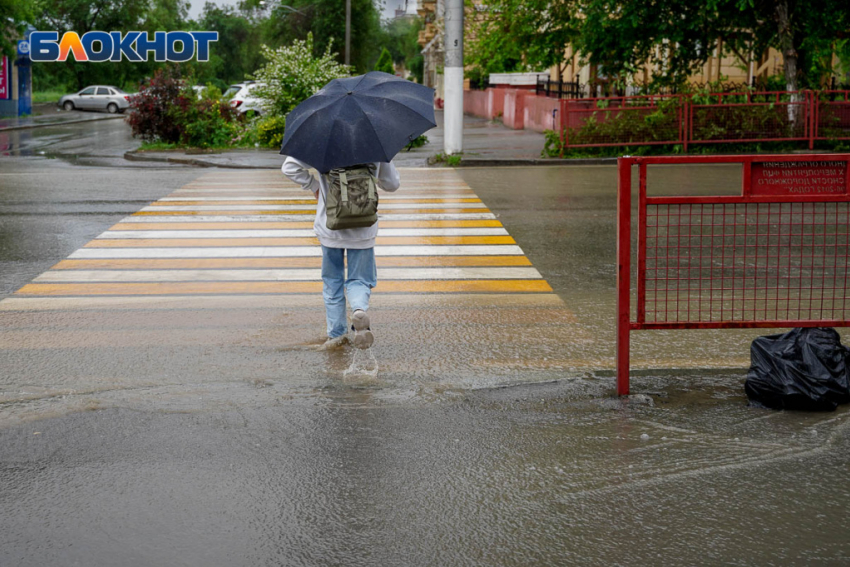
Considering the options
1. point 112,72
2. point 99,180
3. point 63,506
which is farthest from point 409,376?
point 112,72

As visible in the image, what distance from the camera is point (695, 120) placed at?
2125 centimetres

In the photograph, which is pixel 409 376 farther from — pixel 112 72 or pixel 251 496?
pixel 112 72

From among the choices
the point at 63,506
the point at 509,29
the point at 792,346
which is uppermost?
the point at 509,29

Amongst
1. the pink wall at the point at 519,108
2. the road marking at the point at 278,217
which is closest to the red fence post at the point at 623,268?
the road marking at the point at 278,217

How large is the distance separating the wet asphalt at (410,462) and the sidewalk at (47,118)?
34.7m

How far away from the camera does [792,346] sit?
5512mm

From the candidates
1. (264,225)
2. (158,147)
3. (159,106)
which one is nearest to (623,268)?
(264,225)

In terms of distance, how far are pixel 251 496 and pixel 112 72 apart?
217 ft

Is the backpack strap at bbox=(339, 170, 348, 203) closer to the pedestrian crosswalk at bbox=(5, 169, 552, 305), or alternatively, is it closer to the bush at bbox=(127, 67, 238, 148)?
the pedestrian crosswalk at bbox=(5, 169, 552, 305)

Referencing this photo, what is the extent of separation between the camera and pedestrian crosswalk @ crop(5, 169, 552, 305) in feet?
28.8

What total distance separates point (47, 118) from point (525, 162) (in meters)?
32.7

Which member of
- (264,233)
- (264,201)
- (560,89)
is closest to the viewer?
(264,233)

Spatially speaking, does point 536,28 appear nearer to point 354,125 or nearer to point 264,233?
point 264,233

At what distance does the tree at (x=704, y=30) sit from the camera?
21.1m
